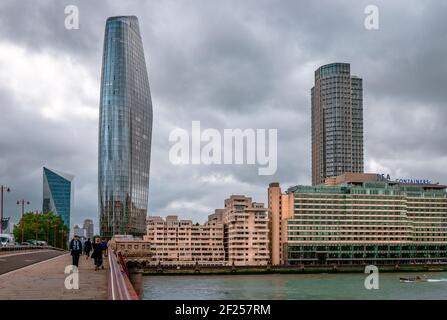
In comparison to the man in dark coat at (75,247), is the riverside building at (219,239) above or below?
below

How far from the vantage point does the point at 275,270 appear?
169m

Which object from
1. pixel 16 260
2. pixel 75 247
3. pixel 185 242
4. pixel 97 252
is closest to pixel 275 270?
pixel 185 242

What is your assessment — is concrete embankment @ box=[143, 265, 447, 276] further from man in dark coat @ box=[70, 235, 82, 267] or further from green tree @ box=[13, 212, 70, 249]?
man in dark coat @ box=[70, 235, 82, 267]

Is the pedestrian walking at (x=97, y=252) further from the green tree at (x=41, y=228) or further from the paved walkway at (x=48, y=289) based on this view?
the green tree at (x=41, y=228)

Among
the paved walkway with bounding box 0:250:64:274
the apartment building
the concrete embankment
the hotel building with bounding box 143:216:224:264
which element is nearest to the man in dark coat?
the paved walkway with bounding box 0:250:64:274

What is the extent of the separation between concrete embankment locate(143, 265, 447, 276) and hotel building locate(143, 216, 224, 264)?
24.8m

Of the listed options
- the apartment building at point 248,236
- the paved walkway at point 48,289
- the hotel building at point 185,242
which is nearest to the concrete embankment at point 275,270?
the apartment building at point 248,236

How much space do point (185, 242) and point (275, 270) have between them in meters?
36.3

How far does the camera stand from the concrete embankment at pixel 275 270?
160875 mm

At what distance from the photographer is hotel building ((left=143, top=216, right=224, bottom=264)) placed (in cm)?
19188

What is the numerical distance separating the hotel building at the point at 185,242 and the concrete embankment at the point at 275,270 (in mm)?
24764

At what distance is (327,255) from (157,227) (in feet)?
178

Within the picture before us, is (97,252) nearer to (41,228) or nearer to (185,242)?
(41,228)
